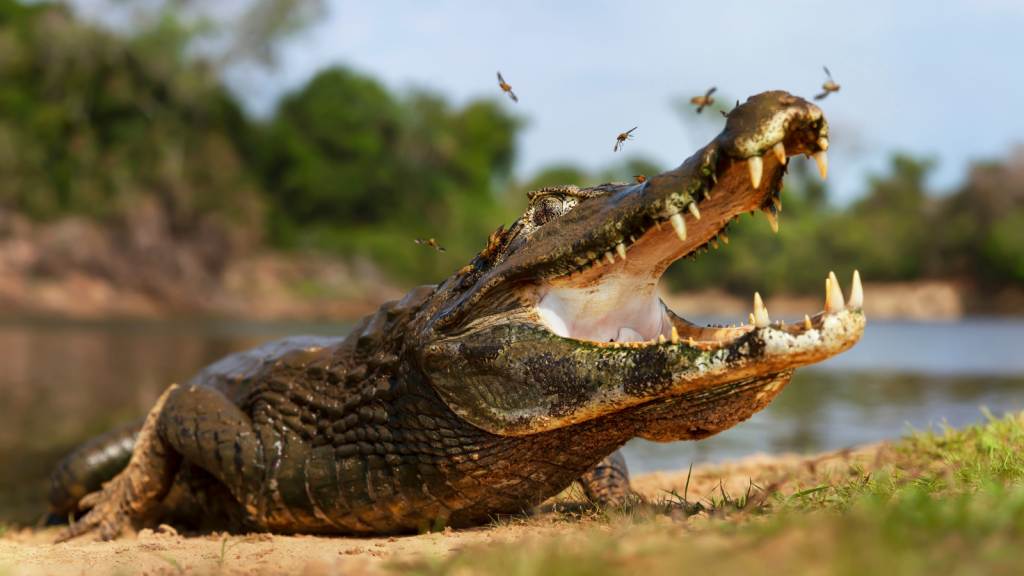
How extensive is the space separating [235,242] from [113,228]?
5245 millimetres

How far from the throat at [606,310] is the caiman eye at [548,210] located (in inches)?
10.6

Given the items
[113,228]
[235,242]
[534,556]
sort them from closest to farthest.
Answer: [534,556] < [113,228] < [235,242]

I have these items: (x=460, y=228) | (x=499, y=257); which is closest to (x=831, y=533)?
(x=499, y=257)

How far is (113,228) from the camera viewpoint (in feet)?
108

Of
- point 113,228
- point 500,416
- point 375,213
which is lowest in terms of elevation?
point 500,416

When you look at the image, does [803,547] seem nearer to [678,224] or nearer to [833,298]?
[833,298]

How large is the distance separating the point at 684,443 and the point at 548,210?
5024mm

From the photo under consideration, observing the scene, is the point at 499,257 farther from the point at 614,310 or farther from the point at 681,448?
the point at 681,448

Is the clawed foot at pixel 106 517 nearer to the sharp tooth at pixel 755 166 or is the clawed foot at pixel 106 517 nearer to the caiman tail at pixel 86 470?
the caiman tail at pixel 86 470

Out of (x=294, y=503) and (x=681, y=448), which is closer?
(x=294, y=503)

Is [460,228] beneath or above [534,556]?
→ above

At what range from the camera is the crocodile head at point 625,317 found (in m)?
2.31

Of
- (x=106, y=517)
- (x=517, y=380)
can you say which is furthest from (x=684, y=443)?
(x=106, y=517)

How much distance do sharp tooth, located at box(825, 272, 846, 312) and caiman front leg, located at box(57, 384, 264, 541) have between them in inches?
100
